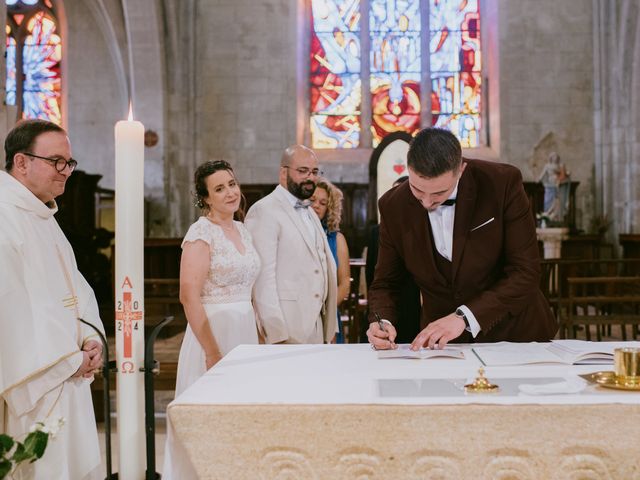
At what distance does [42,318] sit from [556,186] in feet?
35.2

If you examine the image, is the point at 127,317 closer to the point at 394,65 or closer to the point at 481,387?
the point at 481,387

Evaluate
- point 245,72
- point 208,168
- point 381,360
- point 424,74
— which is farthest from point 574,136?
point 381,360

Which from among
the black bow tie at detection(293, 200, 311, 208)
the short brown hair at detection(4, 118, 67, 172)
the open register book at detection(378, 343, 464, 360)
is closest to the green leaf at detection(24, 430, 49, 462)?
the open register book at detection(378, 343, 464, 360)

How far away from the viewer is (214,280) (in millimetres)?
3176

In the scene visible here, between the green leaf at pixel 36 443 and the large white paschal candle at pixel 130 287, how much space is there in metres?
0.20

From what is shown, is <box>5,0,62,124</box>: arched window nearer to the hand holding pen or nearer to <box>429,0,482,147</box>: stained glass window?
<box>429,0,482,147</box>: stained glass window

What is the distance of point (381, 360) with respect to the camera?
205 cm

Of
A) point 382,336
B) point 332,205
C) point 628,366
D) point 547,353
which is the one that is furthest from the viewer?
point 332,205

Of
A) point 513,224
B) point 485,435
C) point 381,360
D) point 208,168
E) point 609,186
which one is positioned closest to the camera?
point 485,435

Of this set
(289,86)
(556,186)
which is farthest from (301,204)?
(289,86)

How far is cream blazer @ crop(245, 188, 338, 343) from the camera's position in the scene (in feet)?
11.6

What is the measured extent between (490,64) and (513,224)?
1131 cm

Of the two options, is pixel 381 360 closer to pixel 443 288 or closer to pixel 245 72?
pixel 443 288

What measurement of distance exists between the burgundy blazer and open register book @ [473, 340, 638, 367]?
0.22 m
